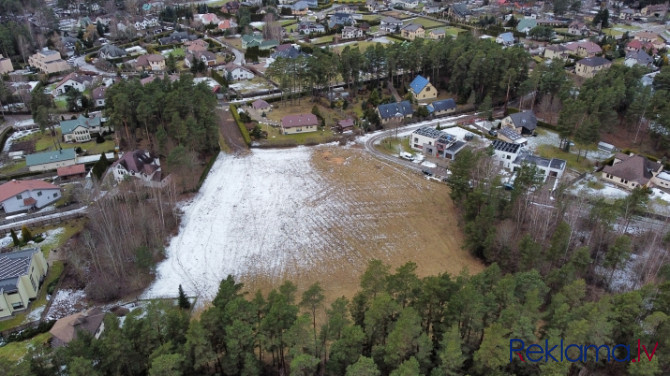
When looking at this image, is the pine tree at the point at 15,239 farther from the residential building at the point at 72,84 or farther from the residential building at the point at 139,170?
the residential building at the point at 72,84

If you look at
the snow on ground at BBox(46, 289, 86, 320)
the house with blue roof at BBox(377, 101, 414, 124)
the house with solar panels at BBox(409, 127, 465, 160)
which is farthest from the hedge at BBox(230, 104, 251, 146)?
the snow on ground at BBox(46, 289, 86, 320)

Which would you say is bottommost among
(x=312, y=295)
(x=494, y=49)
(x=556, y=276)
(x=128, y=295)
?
(x=128, y=295)

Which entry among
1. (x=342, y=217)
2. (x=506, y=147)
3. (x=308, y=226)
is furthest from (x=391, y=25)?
(x=308, y=226)

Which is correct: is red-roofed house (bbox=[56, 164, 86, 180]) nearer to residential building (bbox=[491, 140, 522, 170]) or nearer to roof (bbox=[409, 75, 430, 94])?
residential building (bbox=[491, 140, 522, 170])

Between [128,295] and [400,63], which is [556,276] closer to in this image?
[128,295]

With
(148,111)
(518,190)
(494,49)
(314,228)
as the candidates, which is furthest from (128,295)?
(494,49)

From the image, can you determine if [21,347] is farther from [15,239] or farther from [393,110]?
[393,110]

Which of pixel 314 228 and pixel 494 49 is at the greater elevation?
pixel 494 49

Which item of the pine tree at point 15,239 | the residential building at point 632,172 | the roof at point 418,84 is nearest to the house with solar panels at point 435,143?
the roof at point 418,84
